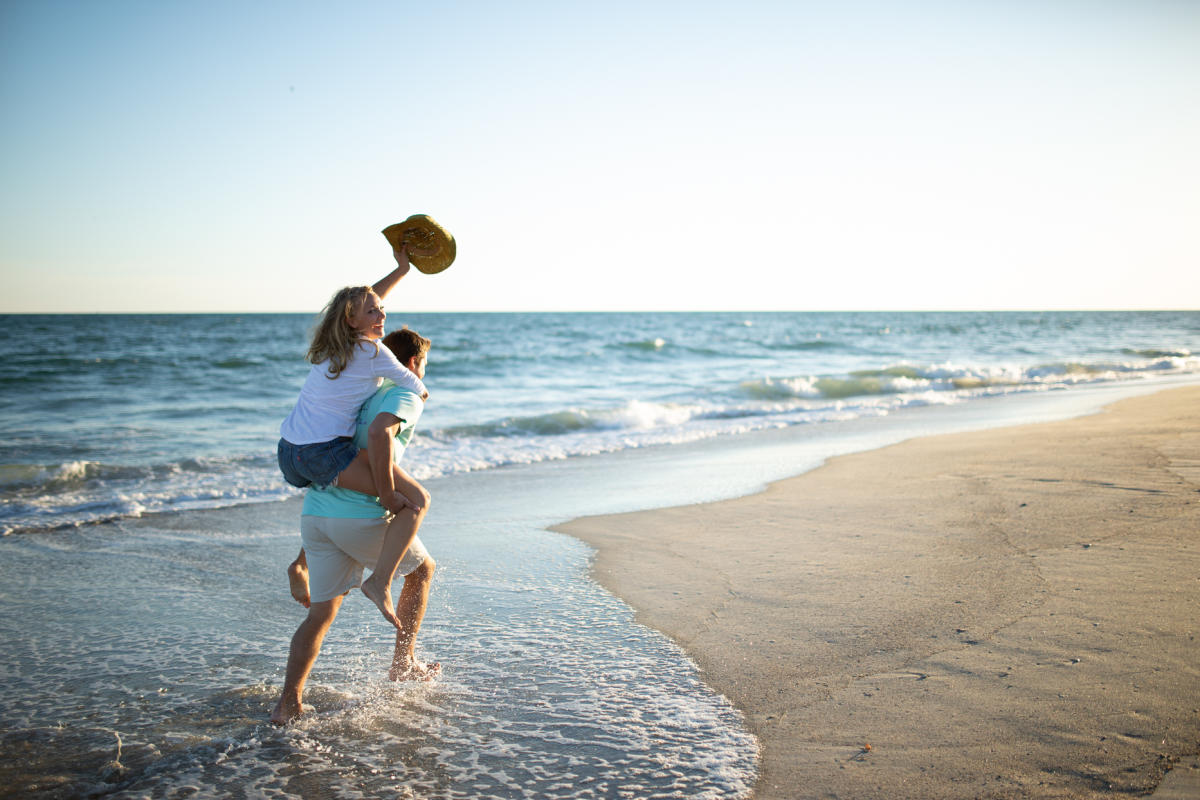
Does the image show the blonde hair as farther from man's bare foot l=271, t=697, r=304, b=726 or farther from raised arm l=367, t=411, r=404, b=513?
man's bare foot l=271, t=697, r=304, b=726

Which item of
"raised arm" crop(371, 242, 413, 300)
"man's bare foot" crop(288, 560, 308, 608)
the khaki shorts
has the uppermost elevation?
"raised arm" crop(371, 242, 413, 300)

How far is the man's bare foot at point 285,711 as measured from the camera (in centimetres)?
322

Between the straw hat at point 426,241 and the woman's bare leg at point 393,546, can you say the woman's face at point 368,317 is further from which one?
the woman's bare leg at point 393,546

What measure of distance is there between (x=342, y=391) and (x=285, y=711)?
1.38 m

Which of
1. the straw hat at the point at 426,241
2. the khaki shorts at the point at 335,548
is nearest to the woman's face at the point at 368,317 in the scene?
the straw hat at the point at 426,241

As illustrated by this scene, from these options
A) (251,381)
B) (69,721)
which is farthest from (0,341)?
(69,721)

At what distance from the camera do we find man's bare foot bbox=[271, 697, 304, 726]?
3.22 meters

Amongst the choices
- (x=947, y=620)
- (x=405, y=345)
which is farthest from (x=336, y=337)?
(x=947, y=620)

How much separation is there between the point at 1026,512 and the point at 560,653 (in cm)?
417

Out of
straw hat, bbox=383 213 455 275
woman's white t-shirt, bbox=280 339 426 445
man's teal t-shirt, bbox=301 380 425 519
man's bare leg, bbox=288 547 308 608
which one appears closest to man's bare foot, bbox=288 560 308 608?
man's bare leg, bbox=288 547 308 608

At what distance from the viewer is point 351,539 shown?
10.7ft

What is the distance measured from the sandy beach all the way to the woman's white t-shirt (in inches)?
78.7

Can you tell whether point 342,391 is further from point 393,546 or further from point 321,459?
point 393,546

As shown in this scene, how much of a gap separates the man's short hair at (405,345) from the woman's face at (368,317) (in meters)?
0.26
